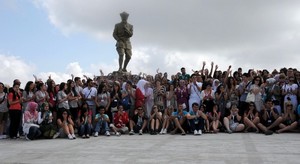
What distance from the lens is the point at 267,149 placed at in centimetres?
776

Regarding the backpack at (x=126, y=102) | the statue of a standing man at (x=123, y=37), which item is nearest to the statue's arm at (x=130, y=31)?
the statue of a standing man at (x=123, y=37)

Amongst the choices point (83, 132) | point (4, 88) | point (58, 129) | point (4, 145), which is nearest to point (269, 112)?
point (83, 132)

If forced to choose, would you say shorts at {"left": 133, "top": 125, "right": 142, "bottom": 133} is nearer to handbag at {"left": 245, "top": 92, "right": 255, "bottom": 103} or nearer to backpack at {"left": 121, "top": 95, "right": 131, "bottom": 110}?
backpack at {"left": 121, "top": 95, "right": 131, "bottom": 110}

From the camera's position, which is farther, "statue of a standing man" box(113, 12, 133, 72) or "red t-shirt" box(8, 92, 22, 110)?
"statue of a standing man" box(113, 12, 133, 72)

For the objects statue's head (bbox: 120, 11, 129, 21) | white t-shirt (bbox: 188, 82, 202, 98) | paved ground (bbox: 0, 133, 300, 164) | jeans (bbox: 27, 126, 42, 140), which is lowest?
paved ground (bbox: 0, 133, 300, 164)

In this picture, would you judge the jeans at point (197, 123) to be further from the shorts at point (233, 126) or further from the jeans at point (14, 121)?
the jeans at point (14, 121)

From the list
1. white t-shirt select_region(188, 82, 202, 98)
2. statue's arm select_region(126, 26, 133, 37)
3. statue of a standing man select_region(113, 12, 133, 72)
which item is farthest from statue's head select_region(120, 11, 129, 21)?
white t-shirt select_region(188, 82, 202, 98)

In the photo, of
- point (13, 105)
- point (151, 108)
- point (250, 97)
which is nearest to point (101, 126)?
point (151, 108)

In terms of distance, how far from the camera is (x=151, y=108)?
13078 millimetres

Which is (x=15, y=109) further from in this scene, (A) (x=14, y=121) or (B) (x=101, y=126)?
(B) (x=101, y=126)

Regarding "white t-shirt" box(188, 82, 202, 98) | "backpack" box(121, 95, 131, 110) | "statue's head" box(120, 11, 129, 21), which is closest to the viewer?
"white t-shirt" box(188, 82, 202, 98)

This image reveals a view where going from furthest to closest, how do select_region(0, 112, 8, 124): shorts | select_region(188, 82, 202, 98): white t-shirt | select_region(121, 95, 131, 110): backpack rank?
select_region(121, 95, 131, 110): backpack → select_region(188, 82, 202, 98): white t-shirt → select_region(0, 112, 8, 124): shorts

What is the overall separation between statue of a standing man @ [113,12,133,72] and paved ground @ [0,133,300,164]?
10.4 m

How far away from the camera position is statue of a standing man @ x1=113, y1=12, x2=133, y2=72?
19.2m
